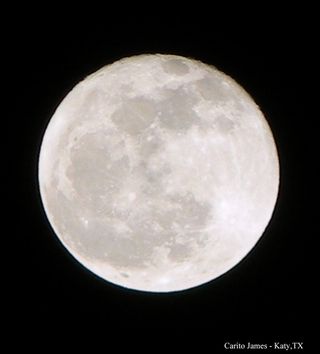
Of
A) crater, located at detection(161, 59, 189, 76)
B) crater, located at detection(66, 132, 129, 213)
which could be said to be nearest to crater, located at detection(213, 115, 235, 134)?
crater, located at detection(161, 59, 189, 76)

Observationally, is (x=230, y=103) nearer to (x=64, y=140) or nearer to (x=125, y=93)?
(x=125, y=93)

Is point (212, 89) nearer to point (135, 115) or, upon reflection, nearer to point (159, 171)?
point (135, 115)

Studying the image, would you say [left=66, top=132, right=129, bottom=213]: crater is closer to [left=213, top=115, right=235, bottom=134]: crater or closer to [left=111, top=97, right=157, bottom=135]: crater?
[left=111, top=97, right=157, bottom=135]: crater

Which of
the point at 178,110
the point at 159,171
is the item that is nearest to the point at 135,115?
the point at 178,110

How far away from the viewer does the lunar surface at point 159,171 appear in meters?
5.59

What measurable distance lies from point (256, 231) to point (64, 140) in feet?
5.52

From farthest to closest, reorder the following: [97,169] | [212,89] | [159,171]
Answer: [212,89] < [97,169] < [159,171]

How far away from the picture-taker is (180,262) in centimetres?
590

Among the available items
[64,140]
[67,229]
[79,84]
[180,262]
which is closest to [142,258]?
[180,262]

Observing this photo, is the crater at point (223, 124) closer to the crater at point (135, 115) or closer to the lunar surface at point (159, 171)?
the lunar surface at point (159, 171)

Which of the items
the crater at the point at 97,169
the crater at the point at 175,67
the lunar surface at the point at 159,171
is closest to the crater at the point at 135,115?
the lunar surface at the point at 159,171

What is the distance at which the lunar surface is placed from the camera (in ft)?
18.3

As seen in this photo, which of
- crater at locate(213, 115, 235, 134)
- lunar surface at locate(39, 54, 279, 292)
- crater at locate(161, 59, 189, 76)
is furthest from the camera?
crater at locate(161, 59, 189, 76)

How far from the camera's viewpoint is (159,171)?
219 inches
